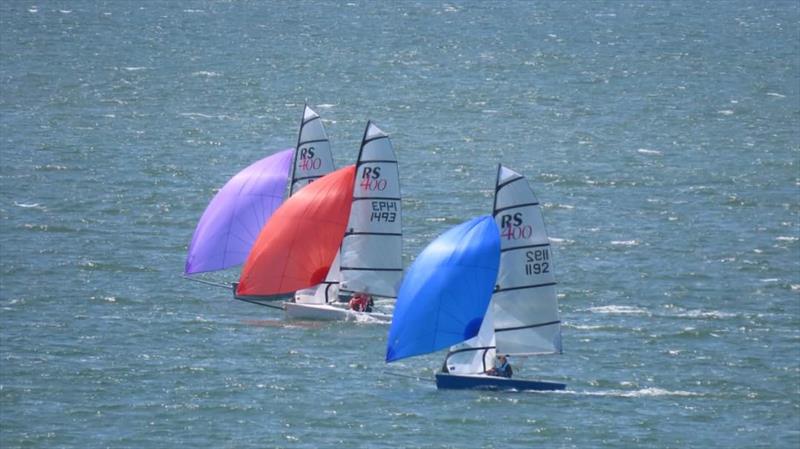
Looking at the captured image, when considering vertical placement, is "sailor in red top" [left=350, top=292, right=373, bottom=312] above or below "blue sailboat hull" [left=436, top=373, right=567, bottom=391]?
above

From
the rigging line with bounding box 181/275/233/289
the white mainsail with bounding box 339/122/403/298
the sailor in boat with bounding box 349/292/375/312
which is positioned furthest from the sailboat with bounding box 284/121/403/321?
the rigging line with bounding box 181/275/233/289

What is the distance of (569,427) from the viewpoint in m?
47.0

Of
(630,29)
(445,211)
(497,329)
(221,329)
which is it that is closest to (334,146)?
(445,211)

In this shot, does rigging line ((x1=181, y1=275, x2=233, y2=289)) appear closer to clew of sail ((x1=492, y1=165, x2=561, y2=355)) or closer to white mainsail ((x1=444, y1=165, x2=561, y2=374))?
white mainsail ((x1=444, y1=165, x2=561, y2=374))

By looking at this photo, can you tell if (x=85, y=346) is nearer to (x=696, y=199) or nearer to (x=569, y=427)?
(x=569, y=427)

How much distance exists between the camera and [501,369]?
5000 centimetres

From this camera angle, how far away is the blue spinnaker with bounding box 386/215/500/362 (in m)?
49.5

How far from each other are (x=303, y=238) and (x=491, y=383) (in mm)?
11166

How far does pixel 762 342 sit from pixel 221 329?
15627 millimetres

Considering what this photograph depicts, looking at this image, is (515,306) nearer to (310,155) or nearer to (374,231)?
(374,231)

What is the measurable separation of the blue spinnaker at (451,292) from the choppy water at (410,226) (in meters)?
1.42

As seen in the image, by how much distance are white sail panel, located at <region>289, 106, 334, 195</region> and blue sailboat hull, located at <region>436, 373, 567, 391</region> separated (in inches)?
558

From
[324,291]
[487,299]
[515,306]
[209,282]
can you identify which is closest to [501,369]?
[515,306]

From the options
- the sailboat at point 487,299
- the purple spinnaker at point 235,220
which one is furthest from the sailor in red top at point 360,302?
the sailboat at point 487,299
